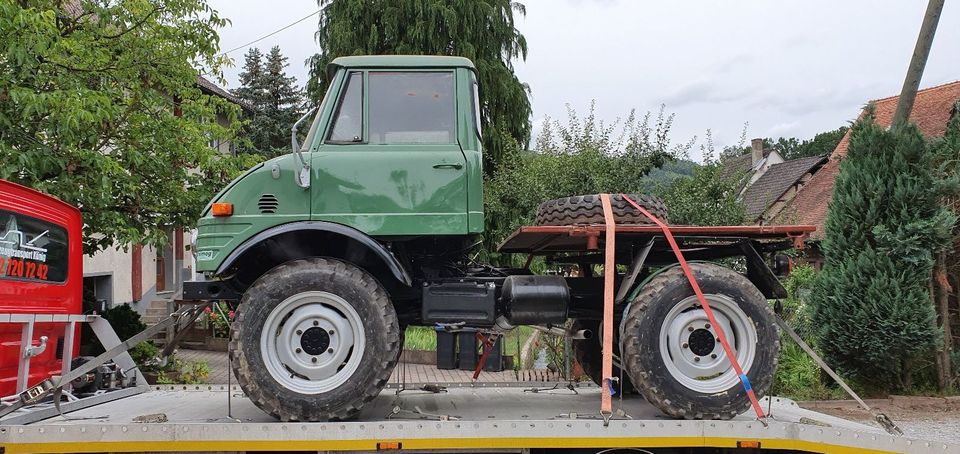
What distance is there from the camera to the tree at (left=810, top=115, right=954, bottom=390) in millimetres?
9438

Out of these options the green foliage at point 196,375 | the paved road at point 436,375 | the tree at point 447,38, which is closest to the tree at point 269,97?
the tree at point 447,38

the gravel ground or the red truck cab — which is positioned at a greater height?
the red truck cab

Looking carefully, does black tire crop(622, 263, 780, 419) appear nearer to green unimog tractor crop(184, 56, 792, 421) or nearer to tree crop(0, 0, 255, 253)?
green unimog tractor crop(184, 56, 792, 421)

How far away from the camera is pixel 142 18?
9109 millimetres

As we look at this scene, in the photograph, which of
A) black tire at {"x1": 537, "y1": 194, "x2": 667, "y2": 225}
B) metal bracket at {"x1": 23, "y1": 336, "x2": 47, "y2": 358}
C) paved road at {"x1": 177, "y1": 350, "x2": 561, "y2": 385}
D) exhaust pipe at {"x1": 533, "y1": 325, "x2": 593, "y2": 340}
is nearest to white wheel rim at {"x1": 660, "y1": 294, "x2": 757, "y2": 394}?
black tire at {"x1": 537, "y1": 194, "x2": 667, "y2": 225}

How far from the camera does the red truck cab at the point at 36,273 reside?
5.06 metres

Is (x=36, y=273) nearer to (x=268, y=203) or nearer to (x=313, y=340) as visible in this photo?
(x=268, y=203)

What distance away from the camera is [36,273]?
5441mm

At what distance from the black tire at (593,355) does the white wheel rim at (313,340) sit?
2109mm

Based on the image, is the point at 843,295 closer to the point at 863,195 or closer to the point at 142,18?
the point at 863,195

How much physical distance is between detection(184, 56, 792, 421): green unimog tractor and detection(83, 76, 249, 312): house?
9964 millimetres

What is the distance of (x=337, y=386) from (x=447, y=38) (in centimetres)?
1585

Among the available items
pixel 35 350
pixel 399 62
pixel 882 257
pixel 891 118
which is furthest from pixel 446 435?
pixel 891 118

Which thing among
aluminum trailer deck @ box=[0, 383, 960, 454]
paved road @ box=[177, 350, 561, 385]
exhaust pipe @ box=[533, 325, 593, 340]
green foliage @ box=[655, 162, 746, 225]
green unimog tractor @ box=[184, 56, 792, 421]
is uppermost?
green foliage @ box=[655, 162, 746, 225]
